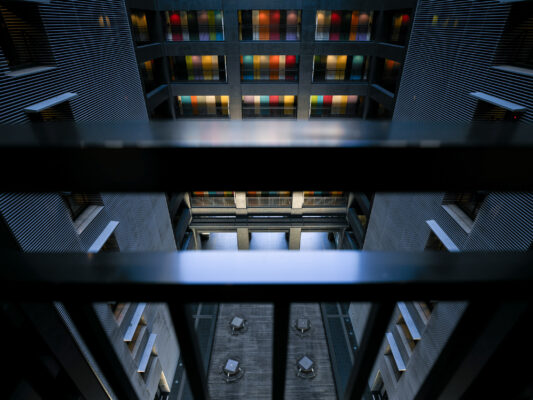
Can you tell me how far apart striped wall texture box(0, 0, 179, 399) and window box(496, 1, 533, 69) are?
9.47 meters

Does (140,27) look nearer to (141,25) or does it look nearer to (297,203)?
→ (141,25)

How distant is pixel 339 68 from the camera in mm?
17797

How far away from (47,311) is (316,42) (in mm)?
18271

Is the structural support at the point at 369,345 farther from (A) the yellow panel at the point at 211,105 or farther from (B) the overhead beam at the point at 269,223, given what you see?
(A) the yellow panel at the point at 211,105

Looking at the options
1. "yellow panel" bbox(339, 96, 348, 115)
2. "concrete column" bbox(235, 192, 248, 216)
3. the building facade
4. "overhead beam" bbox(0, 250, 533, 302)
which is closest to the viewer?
"overhead beam" bbox(0, 250, 533, 302)

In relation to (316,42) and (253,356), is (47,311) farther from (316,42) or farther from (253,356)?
(316,42)

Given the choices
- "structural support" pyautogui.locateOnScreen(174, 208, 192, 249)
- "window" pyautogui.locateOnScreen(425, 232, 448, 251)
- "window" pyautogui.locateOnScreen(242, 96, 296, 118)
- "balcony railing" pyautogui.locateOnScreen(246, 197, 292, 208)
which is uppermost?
"window" pyautogui.locateOnScreen(242, 96, 296, 118)

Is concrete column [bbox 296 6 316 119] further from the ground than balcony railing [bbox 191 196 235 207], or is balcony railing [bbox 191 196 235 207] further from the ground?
concrete column [bbox 296 6 316 119]

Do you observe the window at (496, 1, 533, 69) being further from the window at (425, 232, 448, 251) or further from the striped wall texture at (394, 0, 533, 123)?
the window at (425, 232, 448, 251)

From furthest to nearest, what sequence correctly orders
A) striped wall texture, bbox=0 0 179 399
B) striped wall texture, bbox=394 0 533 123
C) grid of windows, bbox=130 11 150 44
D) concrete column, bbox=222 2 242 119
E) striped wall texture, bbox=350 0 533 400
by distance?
1. concrete column, bbox=222 2 242 119
2. grid of windows, bbox=130 11 150 44
3. striped wall texture, bbox=394 0 533 123
4. striped wall texture, bbox=350 0 533 400
5. striped wall texture, bbox=0 0 179 399

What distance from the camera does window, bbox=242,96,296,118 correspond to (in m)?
18.5

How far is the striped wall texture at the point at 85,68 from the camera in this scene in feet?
21.1

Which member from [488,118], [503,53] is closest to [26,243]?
[488,118]

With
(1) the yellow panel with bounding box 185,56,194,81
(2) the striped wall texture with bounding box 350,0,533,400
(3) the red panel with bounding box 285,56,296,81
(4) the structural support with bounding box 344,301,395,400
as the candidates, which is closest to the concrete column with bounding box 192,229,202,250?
(1) the yellow panel with bounding box 185,56,194,81
